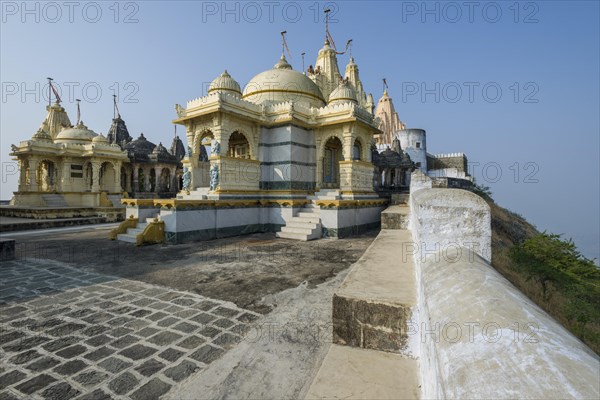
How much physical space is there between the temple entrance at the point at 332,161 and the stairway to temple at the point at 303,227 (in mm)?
3459

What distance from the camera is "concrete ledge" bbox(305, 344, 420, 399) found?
1786mm

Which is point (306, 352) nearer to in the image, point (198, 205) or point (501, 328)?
point (501, 328)

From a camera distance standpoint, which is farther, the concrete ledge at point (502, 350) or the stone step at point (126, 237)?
the stone step at point (126, 237)

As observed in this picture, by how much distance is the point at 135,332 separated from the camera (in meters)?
3.13

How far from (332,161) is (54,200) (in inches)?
712

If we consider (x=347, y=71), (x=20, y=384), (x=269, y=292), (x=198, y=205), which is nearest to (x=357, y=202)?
(x=198, y=205)

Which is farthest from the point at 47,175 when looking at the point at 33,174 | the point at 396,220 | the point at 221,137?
the point at 396,220

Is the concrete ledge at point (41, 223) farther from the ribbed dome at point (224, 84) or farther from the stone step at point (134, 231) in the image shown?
the ribbed dome at point (224, 84)

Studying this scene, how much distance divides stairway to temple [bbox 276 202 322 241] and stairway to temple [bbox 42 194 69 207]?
16.9 meters

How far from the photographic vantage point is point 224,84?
471 inches

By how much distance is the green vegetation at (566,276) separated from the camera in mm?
7152

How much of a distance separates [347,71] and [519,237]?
21976 millimetres

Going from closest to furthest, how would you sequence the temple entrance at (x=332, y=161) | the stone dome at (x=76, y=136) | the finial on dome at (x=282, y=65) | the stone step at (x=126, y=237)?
the stone step at (x=126, y=237)
the temple entrance at (x=332, y=161)
the finial on dome at (x=282, y=65)
the stone dome at (x=76, y=136)

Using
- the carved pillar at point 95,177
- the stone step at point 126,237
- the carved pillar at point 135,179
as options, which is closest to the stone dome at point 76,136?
the carved pillar at point 95,177
